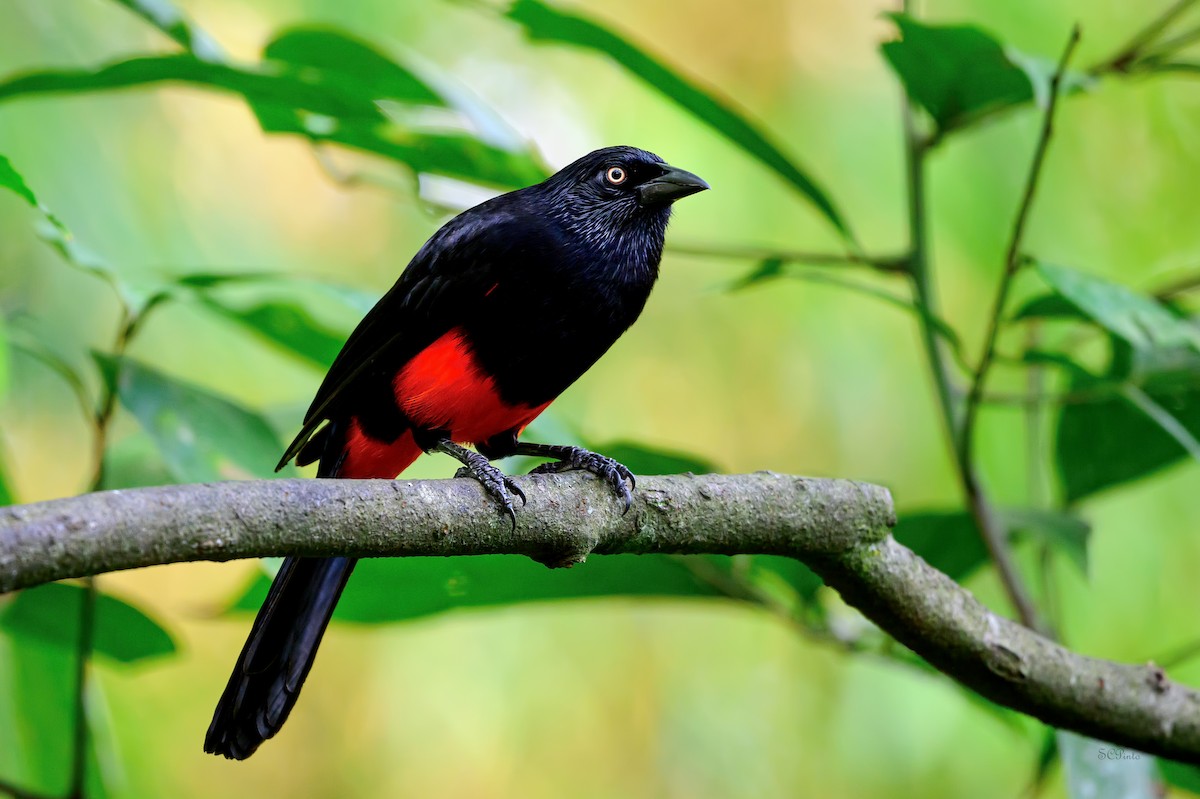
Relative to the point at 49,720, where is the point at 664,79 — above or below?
above

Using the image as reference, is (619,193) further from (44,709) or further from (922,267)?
(44,709)

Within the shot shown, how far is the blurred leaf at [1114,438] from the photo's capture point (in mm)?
3332

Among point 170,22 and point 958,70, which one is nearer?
point 958,70

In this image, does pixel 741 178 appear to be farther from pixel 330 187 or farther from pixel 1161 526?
pixel 1161 526

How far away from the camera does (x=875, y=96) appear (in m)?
6.91

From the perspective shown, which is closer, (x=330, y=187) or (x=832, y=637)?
(x=832, y=637)

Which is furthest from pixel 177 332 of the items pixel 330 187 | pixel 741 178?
pixel 741 178

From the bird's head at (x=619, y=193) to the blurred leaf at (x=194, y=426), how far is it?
0.93m

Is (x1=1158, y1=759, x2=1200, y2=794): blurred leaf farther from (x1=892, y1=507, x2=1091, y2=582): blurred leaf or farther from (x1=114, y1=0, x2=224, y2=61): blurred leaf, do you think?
(x1=114, y1=0, x2=224, y2=61): blurred leaf

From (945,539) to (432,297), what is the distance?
4.95 ft

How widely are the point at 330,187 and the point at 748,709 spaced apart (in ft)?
11.7

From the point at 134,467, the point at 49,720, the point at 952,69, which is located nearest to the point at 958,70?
the point at 952,69

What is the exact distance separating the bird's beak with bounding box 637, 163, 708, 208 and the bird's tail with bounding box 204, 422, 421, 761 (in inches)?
49.9

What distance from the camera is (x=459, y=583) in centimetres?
314
